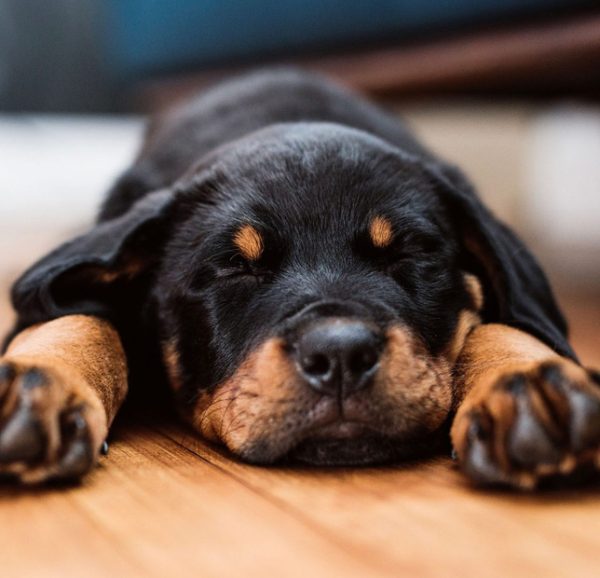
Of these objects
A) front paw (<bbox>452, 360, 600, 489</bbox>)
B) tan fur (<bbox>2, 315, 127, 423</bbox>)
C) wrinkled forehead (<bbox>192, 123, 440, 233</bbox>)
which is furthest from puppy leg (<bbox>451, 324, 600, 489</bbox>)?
tan fur (<bbox>2, 315, 127, 423</bbox>)

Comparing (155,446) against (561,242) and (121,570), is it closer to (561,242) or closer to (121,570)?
(121,570)

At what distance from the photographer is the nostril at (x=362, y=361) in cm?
175

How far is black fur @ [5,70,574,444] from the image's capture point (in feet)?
6.77

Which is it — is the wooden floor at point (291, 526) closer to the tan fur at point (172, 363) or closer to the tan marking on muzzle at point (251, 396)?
the tan marking on muzzle at point (251, 396)

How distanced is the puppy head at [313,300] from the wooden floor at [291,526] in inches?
4.8

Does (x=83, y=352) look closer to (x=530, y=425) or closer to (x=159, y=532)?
(x=159, y=532)

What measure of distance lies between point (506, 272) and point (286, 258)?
55cm

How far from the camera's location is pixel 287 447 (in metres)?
1.84

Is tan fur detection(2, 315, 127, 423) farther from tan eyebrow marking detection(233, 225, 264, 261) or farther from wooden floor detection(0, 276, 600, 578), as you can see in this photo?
tan eyebrow marking detection(233, 225, 264, 261)

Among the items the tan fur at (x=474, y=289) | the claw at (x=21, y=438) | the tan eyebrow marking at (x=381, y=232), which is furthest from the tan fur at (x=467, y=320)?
the claw at (x=21, y=438)

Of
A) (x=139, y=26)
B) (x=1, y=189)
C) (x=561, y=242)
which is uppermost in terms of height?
(x=139, y=26)

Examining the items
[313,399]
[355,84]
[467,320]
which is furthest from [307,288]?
[355,84]

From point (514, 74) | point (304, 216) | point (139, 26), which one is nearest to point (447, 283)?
point (304, 216)

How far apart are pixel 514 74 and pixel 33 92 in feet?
17.3
